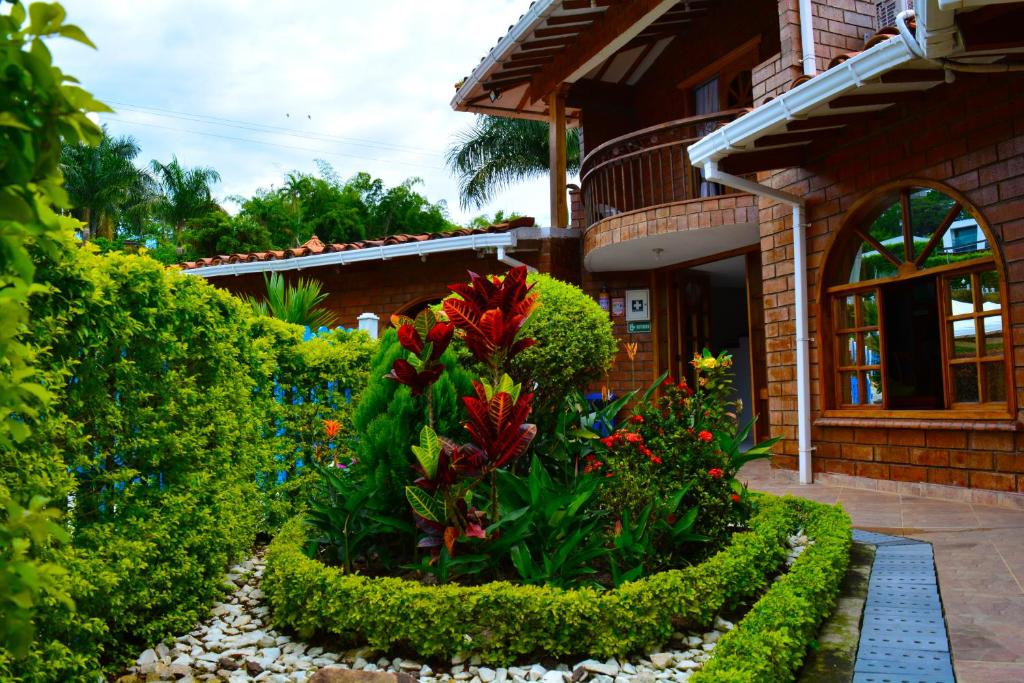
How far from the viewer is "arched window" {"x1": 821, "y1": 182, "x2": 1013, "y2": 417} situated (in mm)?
5680

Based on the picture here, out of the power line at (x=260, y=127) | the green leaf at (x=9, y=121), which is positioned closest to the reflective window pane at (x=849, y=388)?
the green leaf at (x=9, y=121)

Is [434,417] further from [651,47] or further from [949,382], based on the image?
[651,47]

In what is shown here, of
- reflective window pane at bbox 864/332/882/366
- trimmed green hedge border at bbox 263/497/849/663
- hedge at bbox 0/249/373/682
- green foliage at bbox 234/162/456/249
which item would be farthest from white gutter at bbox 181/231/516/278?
green foliage at bbox 234/162/456/249

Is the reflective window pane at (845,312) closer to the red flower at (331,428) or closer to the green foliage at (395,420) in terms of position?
the green foliage at (395,420)

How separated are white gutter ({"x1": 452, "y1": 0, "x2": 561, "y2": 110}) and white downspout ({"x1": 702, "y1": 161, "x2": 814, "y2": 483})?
3683mm

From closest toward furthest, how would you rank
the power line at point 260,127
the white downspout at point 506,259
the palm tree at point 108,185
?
the white downspout at point 506,259 → the palm tree at point 108,185 → the power line at point 260,127

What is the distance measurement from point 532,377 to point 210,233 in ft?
76.7

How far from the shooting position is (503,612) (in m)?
2.96

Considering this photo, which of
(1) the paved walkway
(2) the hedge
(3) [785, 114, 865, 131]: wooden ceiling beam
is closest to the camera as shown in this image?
(2) the hedge

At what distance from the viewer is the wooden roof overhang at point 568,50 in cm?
943

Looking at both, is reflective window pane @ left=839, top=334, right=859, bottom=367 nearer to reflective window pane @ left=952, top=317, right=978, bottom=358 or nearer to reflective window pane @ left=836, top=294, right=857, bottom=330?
reflective window pane @ left=836, top=294, right=857, bottom=330

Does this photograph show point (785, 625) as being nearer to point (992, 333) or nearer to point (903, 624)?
point (903, 624)

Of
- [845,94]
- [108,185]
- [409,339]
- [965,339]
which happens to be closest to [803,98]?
[845,94]

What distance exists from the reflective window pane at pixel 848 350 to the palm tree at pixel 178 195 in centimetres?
3020
